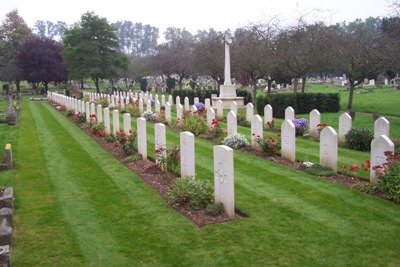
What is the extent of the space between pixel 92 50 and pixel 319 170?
38120 millimetres

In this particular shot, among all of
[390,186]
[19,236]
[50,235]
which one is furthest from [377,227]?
[19,236]

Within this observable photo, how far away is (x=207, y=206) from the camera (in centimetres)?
665

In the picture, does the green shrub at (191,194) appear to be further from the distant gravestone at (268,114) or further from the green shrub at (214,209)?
the distant gravestone at (268,114)

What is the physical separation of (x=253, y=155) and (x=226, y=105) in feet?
46.4

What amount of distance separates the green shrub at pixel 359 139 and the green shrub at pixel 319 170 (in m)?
3.26

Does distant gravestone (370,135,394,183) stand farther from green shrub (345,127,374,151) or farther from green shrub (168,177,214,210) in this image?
green shrub (345,127,374,151)

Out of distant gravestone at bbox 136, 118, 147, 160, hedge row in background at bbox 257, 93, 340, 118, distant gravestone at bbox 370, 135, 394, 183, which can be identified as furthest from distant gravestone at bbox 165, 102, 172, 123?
distant gravestone at bbox 370, 135, 394, 183

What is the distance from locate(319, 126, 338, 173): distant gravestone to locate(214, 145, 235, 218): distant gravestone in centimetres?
354

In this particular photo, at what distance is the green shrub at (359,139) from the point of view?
11.7 metres

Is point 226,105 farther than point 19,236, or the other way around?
point 226,105

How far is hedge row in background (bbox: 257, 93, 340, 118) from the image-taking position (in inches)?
824

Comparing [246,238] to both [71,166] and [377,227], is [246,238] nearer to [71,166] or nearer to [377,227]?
[377,227]

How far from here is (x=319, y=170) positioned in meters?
A: 8.98

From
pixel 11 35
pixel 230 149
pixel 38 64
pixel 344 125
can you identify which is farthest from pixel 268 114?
pixel 11 35
